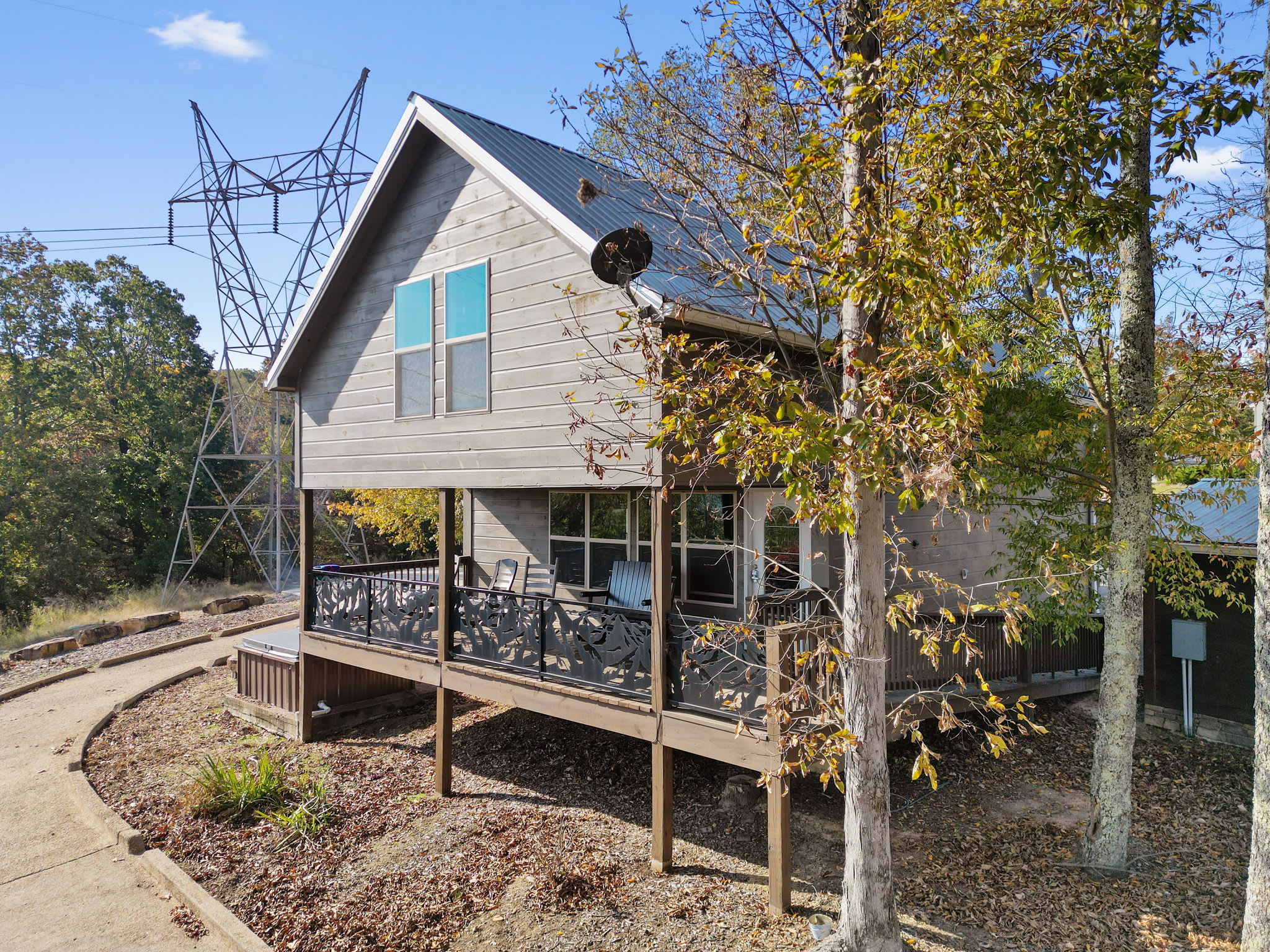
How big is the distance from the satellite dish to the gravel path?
49.5ft

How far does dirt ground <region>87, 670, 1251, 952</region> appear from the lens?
5.90 metres

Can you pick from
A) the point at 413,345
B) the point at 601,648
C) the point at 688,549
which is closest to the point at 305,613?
the point at 413,345

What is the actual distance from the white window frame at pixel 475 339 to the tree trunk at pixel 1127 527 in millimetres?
6333

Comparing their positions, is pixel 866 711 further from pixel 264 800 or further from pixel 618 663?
pixel 264 800

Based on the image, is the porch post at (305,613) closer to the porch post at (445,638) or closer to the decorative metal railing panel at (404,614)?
the decorative metal railing panel at (404,614)

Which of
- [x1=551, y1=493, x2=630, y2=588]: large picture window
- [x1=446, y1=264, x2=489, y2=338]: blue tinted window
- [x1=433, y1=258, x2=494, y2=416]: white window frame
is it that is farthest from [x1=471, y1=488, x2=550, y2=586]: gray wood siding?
[x1=446, y1=264, x2=489, y2=338]: blue tinted window

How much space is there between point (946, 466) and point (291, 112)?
21.6 meters

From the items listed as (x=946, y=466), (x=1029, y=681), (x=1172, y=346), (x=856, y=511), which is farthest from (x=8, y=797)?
(x=1172, y=346)

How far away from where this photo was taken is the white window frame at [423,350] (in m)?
8.95

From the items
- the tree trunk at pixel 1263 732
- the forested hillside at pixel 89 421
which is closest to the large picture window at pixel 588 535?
the tree trunk at pixel 1263 732

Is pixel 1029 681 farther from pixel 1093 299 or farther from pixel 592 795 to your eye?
pixel 592 795

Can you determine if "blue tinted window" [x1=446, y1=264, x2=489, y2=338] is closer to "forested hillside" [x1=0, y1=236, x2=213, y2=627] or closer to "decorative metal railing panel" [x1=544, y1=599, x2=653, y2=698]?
"decorative metal railing panel" [x1=544, y1=599, x2=653, y2=698]

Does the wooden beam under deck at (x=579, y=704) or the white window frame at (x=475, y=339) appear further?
the white window frame at (x=475, y=339)

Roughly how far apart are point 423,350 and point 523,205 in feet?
7.74
